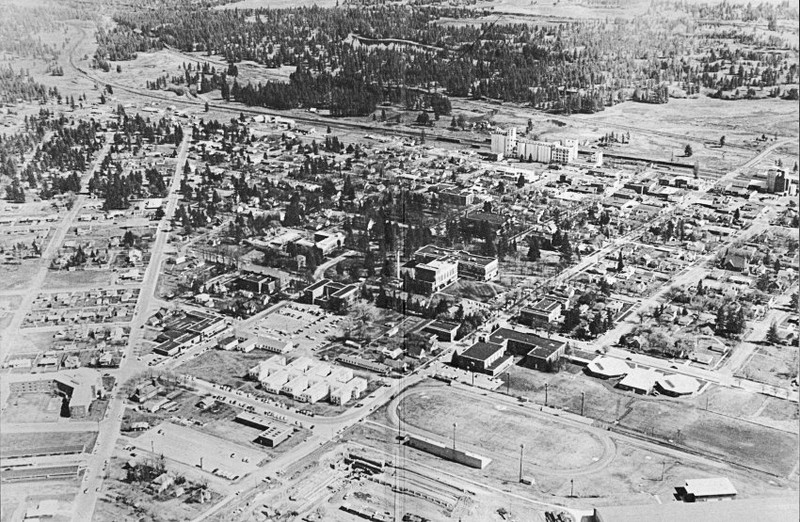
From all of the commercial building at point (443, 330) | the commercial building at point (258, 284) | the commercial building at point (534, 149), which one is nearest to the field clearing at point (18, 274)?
the commercial building at point (258, 284)

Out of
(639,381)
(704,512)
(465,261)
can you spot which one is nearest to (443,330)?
(465,261)

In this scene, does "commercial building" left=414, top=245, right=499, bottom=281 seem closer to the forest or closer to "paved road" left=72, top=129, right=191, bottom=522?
"paved road" left=72, top=129, right=191, bottom=522

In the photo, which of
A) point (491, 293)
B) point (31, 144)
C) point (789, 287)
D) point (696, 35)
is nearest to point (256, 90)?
point (31, 144)

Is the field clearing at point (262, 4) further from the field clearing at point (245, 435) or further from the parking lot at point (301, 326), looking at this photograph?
the field clearing at point (245, 435)

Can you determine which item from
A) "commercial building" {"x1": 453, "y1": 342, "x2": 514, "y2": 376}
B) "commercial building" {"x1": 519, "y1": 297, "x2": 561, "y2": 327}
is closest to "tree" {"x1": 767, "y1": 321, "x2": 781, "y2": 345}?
"commercial building" {"x1": 519, "y1": 297, "x2": 561, "y2": 327}

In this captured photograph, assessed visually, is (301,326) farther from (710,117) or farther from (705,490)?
(710,117)
